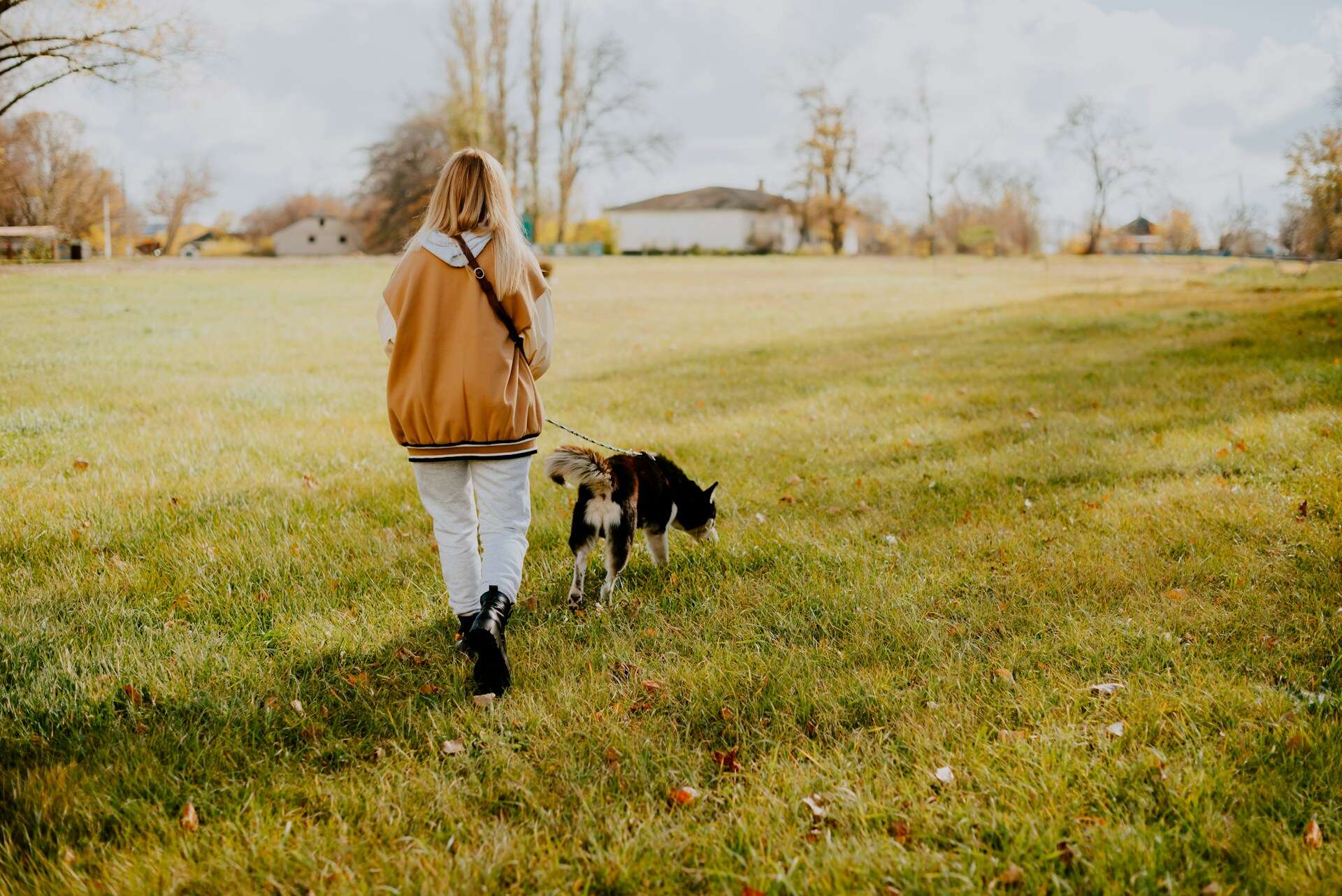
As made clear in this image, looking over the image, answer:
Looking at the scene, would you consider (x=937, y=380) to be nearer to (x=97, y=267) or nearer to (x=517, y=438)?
(x=517, y=438)

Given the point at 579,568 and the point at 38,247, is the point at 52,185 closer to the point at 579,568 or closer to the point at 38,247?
the point at 38,247

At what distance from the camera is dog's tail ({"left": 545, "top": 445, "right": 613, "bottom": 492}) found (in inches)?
152

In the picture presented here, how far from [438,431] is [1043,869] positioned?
2.66m

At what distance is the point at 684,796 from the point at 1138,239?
98026 millimetres

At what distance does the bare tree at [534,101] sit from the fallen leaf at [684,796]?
59852 mm

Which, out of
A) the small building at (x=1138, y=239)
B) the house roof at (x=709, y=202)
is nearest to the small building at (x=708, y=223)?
the house roof at (x=709, y=202)

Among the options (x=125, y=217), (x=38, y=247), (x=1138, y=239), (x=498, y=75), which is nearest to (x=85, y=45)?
(x=38, y=247)

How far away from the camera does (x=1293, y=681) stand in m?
3.42

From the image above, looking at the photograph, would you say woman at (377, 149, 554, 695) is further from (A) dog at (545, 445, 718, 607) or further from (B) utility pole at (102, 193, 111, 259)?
(B) utility pole at (102, 193, 111, 259)

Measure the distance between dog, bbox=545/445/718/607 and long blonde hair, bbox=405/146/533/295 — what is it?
835mm

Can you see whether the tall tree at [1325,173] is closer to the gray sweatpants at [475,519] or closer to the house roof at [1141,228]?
the gray sweatpants at [475,519]

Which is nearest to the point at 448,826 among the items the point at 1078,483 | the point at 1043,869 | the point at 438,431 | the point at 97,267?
the point at 438,431

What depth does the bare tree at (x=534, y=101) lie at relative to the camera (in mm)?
57625

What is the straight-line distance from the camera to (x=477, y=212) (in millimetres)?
3576
